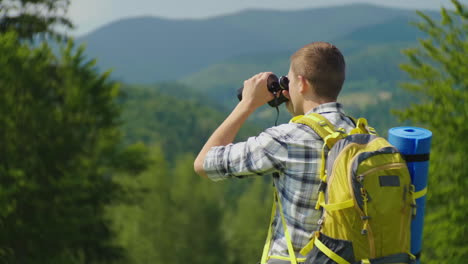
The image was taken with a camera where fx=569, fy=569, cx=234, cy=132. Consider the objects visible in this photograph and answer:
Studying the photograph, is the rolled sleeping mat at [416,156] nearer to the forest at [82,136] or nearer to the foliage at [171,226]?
the forest at [82,136]

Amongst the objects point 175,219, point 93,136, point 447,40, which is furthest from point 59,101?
point 175,219

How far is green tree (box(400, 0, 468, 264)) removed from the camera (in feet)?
39.0

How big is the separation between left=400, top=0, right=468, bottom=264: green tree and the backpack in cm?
962

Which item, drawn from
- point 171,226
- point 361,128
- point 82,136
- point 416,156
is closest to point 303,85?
point 361,128

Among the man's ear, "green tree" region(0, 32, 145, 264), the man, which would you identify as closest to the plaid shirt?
the man

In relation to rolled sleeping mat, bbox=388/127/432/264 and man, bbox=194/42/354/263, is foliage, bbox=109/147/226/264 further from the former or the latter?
rolled sleeping mat, bbox=388/127/432/264

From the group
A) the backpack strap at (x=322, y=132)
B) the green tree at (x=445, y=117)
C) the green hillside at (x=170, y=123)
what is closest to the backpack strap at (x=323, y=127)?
the backpack strap at (x=322, y=132)

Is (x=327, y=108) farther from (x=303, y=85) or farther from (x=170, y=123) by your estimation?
(x=170, y=123)

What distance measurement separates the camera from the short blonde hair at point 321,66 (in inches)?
104

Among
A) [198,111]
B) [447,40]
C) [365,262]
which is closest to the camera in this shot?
[365,262]

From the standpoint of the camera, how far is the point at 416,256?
2.79m

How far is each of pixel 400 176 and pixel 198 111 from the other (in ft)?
598

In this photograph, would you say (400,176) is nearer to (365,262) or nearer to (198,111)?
(365,262)

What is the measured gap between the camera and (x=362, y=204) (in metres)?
2.42
